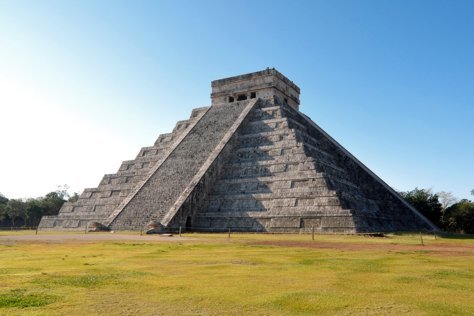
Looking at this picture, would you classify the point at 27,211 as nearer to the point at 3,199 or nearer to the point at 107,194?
the point at 3,199

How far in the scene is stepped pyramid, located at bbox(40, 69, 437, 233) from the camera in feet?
71.5

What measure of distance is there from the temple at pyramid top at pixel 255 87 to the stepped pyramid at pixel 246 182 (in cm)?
9

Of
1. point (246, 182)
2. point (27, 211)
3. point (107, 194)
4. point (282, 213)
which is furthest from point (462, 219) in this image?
point (27, 211)

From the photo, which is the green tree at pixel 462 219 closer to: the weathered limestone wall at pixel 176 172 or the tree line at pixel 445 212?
the tree line at pixel 445 212

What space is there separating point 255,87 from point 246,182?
12.0 meters

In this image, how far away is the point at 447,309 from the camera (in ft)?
15.1

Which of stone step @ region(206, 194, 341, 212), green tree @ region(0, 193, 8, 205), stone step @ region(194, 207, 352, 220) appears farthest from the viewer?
green tree @ region(0, 193, 8, 205)

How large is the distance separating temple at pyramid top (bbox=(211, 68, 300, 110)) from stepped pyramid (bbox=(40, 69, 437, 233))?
3.4 inches

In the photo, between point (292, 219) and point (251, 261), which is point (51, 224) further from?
point (251, 261)

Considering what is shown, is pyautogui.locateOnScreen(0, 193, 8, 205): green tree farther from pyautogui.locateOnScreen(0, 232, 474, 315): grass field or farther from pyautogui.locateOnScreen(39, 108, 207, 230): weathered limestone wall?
pyautogui.locateOnScreen(0, 232, 474, 315): grass field

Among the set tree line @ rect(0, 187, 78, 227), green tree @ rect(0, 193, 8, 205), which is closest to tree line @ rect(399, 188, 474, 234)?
tree line @ rect(0, 187, 78, 227)

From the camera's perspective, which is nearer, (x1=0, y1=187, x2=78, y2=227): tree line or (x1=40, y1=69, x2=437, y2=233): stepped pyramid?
(x1=40, y1=69, x2=437, y2=233): stepped pyramid

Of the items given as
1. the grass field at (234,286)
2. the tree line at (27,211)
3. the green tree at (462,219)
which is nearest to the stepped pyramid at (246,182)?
the green tree at (462,219)

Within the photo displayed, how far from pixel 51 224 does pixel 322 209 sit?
19641 millimetres
